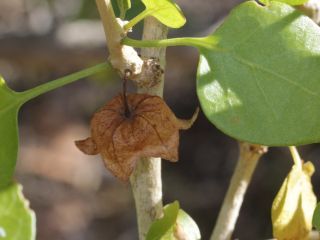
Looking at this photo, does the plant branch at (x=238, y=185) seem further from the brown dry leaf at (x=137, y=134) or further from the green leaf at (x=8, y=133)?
the green leaf at (x=8, y=133)

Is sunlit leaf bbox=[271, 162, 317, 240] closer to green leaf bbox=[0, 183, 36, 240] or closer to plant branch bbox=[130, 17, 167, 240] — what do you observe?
plant branch bbox=[130, 17, 167, 240]

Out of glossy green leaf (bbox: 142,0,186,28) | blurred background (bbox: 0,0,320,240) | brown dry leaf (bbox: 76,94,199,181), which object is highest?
glossy green leaf (bbox: 142,0,186,28)

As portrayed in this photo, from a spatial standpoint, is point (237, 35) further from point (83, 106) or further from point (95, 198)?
point (83, 106)

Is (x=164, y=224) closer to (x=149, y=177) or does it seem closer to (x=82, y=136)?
(x=149, y=177)

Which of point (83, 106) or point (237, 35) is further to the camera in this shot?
A: point (83, 106)

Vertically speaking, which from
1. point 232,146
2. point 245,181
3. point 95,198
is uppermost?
point 245,181

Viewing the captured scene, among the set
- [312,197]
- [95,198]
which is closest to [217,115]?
[312,197]

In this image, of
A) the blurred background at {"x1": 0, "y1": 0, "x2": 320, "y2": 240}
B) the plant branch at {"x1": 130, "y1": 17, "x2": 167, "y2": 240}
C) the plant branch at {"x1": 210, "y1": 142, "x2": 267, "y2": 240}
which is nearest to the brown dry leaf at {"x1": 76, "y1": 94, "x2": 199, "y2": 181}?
the plant branch at {"x1": 130, "y1": 17, "x2": 167, "y2": 240}
